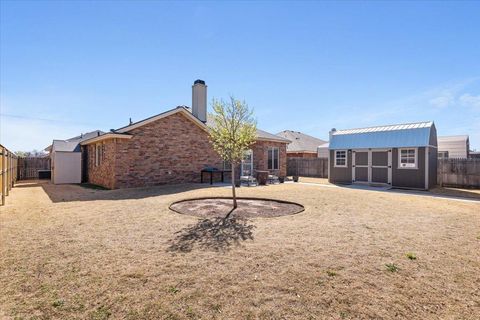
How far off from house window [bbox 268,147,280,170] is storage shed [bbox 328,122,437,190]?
4416 mm

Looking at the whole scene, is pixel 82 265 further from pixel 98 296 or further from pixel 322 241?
pixel 322 241

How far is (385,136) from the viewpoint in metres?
17.7

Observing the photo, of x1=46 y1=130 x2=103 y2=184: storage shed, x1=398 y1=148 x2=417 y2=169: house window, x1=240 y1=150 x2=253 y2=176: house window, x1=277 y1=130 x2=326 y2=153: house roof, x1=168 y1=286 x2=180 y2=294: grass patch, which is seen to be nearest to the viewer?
x1=168 y1=286 x2=180 y2=294: grass patch

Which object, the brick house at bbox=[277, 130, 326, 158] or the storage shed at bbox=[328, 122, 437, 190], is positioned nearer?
the storage shed at bbox=[328, 122, 437, 190]

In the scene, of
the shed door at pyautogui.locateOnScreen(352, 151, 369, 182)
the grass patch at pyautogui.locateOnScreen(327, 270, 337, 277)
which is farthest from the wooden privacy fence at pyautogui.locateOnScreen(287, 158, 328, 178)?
the grass patch at pyautogui.locateOnScreen(327, 270, 337, 277)

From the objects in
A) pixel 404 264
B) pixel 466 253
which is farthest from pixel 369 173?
pixel 404 264

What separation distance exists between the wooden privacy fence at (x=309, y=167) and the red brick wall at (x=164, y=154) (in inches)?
472

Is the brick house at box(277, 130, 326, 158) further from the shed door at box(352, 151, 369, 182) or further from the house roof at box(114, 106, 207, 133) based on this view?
the house roof at box(114, 106, 207, 133)

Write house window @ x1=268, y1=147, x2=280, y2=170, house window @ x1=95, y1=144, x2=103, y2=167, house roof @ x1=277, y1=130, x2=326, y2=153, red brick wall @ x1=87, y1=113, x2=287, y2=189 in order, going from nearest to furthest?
red brick wall @ x1=87, y1=113, x2=287, y2=189, house window @ x1=95, y1=144, x2=103, y2=167, house window @ x1=268, y1=147, x2=280, y2=170, house roof @ x1=277, y1=130, x2=326, y2=153

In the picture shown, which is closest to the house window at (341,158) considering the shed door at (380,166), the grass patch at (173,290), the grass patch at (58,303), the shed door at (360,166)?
the shed door at (360,166)

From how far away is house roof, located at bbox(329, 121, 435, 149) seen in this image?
52.7 feet

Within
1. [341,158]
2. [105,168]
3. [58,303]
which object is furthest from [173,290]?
[341,158]

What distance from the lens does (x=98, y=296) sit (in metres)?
3.69

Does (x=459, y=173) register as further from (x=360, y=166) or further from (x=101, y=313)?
(x=101, y=313)
